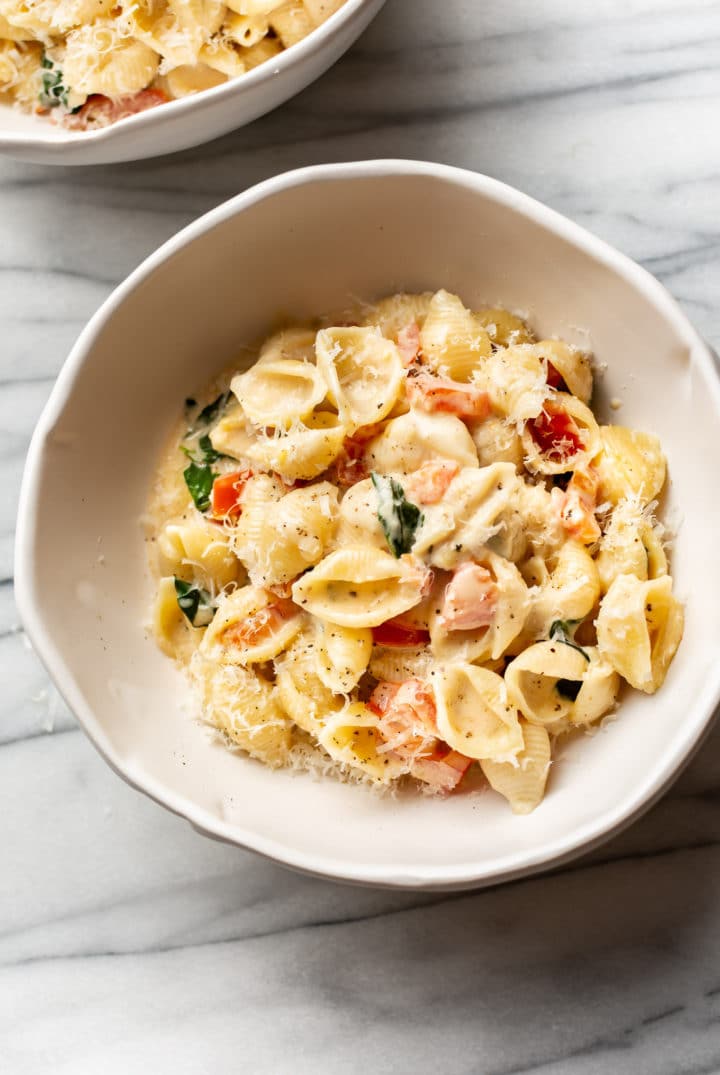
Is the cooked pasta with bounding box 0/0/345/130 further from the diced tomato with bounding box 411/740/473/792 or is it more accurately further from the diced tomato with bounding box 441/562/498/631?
the diced tomato with bounding box 411/740/473/792

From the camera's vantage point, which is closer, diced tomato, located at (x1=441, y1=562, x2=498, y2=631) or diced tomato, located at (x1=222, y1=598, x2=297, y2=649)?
diced tomato, located at (x1=441, y1=562, x2=498, y2=631)

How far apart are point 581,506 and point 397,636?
31 cm

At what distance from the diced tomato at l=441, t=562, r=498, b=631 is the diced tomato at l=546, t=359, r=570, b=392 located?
12.1 inches

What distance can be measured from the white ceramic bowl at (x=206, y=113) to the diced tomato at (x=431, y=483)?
→ 0.59 m

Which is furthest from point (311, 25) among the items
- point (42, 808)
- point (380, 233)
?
point (42, 808)

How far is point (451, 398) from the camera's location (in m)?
1.46

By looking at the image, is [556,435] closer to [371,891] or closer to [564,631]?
[564,631]

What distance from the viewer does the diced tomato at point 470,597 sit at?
1366 millimetres

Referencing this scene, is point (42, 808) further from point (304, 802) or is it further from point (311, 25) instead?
point (311, 25)

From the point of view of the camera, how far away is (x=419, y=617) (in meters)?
1.45

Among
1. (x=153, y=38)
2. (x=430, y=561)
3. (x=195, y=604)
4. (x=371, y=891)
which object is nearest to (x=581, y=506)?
(x=430, y=561)

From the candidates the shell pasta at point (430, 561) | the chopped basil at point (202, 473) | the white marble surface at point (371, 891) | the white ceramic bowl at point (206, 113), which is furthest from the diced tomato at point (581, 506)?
the white ceramic bowl at point (206, 113)

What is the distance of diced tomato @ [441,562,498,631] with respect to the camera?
4.48 ft

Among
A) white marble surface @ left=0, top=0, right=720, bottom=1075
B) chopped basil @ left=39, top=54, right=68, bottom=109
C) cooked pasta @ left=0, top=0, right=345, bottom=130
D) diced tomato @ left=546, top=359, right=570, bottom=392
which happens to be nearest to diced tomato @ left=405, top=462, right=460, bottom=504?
diced tomato @ left=546, top=359, right=570, bottom=392
